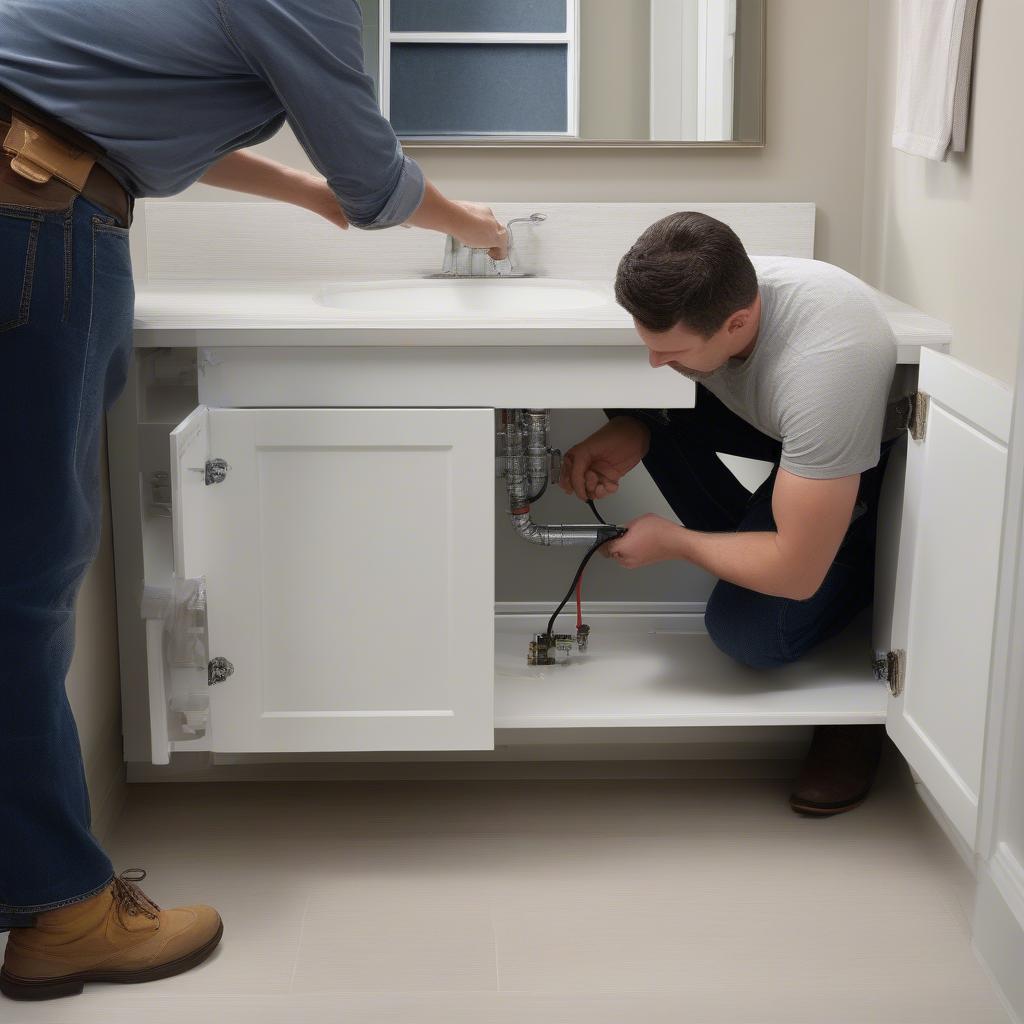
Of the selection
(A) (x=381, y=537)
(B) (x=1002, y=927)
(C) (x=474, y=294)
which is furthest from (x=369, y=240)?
(B) (x=1002, y=927)

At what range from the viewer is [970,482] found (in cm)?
144

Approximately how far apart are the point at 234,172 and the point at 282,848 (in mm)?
951

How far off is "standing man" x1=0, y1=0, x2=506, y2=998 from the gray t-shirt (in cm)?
48

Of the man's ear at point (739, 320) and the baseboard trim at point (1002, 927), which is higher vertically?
the man's ear at point (739, 320)

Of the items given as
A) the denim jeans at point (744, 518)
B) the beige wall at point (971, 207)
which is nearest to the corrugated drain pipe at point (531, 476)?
the denim jeans at point (744, 518)

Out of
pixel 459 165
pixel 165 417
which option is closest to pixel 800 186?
pixel 459 165

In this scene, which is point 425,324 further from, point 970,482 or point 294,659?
point 970,482

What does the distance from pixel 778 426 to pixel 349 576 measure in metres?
0.60

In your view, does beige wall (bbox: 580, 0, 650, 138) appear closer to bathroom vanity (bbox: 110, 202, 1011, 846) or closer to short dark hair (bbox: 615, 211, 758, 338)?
bathroom vanity (bbox: 110, 202, 1011, 846)

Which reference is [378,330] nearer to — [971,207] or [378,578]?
[378,578]

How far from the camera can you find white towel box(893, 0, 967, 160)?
1659 millimetres

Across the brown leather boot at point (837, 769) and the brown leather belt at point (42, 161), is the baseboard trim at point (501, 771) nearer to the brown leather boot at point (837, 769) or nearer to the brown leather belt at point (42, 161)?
the brown leather boot at point (837, 769)

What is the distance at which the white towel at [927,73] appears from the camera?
1659 mm

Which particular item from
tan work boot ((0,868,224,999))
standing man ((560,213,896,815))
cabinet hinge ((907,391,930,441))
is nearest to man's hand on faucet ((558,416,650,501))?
standing man ((560,213,896,815))
